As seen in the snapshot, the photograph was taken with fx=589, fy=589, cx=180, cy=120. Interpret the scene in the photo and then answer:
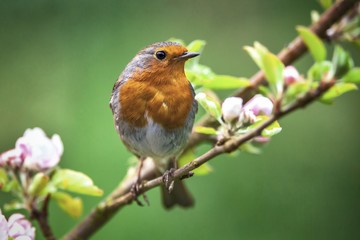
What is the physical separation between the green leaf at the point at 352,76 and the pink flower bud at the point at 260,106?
0.21 metres

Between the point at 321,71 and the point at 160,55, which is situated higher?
the point at 160,55

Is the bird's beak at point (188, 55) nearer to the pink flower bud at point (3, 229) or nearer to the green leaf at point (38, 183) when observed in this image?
the green leaf at point (38, 183)

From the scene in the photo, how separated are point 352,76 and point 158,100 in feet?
2.38

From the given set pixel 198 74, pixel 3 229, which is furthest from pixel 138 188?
pixel 3 229

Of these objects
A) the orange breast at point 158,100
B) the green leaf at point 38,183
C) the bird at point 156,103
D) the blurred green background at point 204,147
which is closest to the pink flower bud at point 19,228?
the green leaf at point 38,183

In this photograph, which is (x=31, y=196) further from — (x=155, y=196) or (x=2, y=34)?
(x=2, y=34)

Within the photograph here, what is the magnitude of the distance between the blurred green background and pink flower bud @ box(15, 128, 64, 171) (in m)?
1.52

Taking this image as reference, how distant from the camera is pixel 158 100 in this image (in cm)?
186

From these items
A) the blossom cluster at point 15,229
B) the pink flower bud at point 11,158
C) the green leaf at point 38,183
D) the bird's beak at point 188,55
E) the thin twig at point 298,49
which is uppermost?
the bird's beak at point 188,55

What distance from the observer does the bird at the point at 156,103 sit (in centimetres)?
185

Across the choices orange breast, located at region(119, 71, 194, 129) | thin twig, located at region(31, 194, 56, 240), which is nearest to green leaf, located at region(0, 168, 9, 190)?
thin twig, located at region(31, 194, 56, 240)

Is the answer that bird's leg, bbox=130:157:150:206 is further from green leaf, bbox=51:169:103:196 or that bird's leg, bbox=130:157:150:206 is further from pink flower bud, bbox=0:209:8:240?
pink flower bud, bbox=0:209:8:240

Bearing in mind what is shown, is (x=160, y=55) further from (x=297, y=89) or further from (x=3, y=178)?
(x=297, y=89)

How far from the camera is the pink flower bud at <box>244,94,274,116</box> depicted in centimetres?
144
